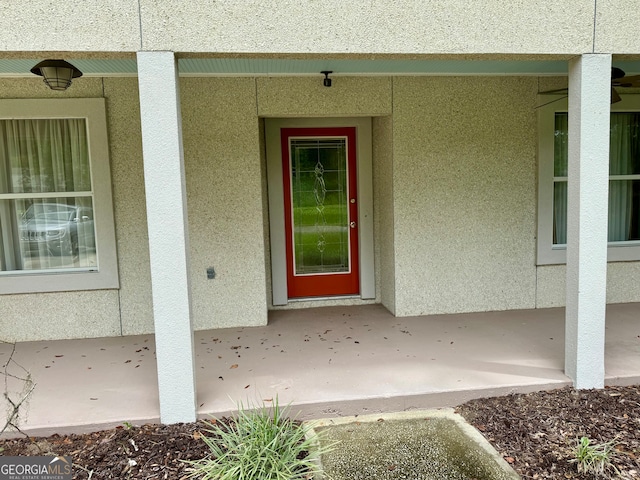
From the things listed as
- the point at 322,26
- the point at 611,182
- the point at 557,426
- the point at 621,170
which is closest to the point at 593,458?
the point at 557,426

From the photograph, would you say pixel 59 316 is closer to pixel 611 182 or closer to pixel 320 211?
pixel 320 211

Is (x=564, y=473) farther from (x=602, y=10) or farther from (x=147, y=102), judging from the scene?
(x=147, y=102)

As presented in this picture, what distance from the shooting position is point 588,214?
352cm

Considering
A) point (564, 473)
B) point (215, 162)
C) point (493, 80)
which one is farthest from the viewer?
point (493, 80)

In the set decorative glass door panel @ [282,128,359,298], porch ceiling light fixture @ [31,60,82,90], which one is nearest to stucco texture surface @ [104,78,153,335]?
porch ceiling light fixture @ [31,60,82,90]

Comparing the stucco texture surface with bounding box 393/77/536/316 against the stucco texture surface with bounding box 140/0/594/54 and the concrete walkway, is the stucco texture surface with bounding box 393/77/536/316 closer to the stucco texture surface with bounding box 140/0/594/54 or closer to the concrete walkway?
the concrete walkway

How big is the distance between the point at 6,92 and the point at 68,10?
2517mm

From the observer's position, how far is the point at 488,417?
331 cm

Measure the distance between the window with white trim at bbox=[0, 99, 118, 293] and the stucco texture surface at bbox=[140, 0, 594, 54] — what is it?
2.35 metres

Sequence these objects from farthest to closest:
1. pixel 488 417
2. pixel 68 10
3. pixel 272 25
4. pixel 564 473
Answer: pixel 488 417
pixel 272 25
pixel 68 10
pixel 564 473

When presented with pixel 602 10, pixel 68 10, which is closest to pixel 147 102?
pixel 68 10

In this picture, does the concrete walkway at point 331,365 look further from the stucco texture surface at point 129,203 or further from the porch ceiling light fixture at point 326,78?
the porch ceiling light fixture at point 326,78

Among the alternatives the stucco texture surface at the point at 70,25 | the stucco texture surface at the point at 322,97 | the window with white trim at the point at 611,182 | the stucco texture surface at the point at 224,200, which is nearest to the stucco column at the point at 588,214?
the window with white trim at the point at 611,182

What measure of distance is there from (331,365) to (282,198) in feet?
7.88
